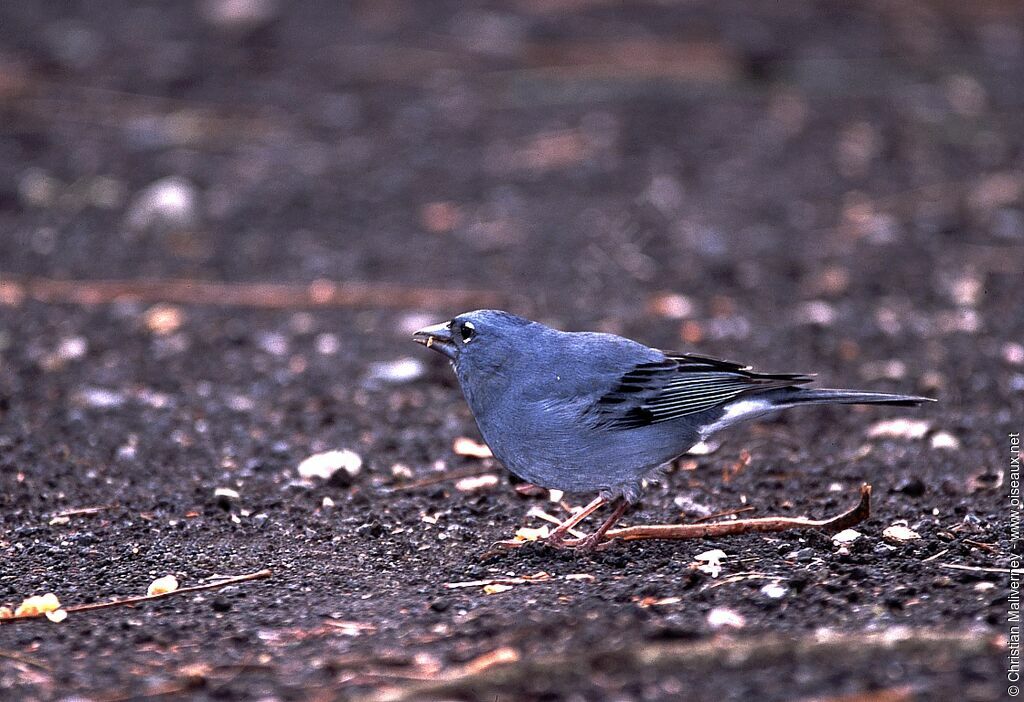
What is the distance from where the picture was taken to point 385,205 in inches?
303

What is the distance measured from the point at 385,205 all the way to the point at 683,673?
521 centimetres

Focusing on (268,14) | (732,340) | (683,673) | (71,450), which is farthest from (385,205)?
(683,673)

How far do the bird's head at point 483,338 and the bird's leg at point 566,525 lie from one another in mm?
547

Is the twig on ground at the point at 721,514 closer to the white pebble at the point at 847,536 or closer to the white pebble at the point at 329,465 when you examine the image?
the white pebble at the point at 847,536

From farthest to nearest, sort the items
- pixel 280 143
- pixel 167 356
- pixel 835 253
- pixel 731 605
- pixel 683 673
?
1. pixel 280 143
2. pixel 835 253
3. pixel 167 356
4. pixel 731 605
5. pixel 683 673

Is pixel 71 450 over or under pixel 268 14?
under

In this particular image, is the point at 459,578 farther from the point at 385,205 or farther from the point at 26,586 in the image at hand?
the point at 385,205

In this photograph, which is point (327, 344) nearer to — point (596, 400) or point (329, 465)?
point (329, 465)

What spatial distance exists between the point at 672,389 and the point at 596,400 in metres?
0.25

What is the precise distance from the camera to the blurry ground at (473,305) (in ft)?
10.4

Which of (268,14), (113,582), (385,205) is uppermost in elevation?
(268,14)

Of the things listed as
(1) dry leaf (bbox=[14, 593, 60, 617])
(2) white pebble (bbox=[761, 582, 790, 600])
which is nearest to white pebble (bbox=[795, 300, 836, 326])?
(2) white pebble (bbox=[761, 582, 790, 600])

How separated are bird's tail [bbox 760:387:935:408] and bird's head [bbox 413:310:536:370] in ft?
2.71

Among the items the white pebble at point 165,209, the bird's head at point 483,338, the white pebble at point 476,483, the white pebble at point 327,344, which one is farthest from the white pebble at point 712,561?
the white pebble at point 165,209
